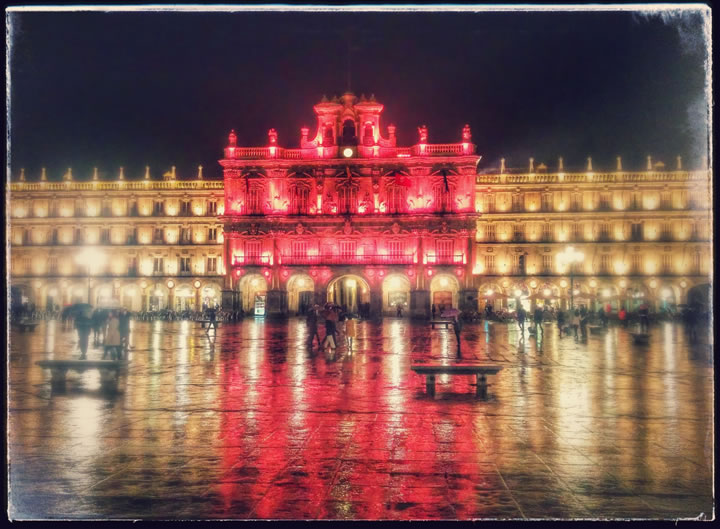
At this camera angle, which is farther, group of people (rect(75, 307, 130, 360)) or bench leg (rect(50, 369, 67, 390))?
group of people (rect(75, 307, 130, 360))

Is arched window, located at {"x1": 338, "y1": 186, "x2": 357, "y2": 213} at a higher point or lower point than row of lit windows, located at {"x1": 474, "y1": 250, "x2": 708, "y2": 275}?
higher

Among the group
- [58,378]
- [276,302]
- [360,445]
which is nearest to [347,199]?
[276,302]

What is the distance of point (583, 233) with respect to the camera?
209 feet

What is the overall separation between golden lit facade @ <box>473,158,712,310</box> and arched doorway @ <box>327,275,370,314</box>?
9998 millimetres

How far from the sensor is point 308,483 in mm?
7664

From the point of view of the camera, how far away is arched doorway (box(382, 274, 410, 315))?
63.6m

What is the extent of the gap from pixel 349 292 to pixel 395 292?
4706 millimetres

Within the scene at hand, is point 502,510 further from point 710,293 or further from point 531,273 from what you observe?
point 531,273

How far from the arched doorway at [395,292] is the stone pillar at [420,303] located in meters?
1.20

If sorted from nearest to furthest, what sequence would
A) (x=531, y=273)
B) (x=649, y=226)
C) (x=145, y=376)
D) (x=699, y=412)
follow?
(x=699, y=412)
(x=145, y=376)
(x=649, y=226)
(x=531, y=273)


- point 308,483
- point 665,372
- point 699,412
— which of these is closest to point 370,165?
point 665,372

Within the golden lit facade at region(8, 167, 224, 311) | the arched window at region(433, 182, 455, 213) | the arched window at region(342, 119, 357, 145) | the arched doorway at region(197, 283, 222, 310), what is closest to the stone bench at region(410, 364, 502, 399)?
the arched window at region(433, 182, 455, 213)

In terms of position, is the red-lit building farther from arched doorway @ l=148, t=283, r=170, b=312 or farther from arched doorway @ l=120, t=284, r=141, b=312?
arched doorway @ l=120, t=284, r=141, b=312

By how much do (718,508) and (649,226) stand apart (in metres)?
58.1
